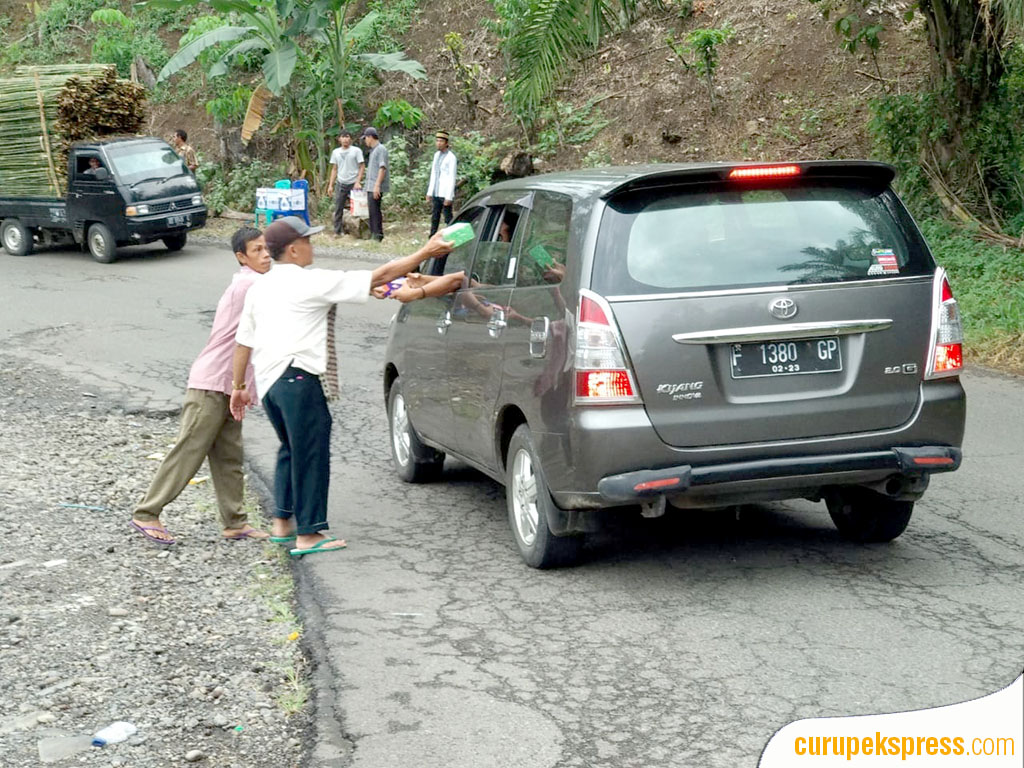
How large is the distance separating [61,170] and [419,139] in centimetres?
757

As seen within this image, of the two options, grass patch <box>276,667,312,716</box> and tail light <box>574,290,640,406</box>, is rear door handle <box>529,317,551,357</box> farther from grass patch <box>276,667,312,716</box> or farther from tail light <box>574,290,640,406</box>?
grass patch <box>276,667,312,716</box>

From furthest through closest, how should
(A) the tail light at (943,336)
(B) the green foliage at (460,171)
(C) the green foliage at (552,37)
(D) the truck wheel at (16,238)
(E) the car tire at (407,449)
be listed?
(B) the green foliage at (460,171), (D) the truck wheel at (16,238), (C) the green foliage at (552,37), (E) the car tire at (407,449), (A) the tail light at (943,336)

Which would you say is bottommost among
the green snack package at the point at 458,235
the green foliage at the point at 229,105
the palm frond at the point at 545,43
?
the green snack package at the point at 458,235

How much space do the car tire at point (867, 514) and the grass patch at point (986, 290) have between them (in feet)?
18.1

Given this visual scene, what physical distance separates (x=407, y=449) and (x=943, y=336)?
12.0 feet

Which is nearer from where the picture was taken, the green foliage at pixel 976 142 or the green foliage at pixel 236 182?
the green foliage at pixel 976 142

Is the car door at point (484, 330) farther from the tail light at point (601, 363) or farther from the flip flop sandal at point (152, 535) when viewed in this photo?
the flip flop sandal at point (152, 535)

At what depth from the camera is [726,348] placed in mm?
5652

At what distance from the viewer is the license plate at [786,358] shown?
5.67m

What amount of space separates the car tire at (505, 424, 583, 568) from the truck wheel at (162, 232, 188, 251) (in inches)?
673

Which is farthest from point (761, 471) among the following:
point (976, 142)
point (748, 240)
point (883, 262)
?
point (976, 142)

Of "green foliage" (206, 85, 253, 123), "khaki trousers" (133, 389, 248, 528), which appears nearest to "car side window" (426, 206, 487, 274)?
"khaki trousers" (133, 389, 248, 528)

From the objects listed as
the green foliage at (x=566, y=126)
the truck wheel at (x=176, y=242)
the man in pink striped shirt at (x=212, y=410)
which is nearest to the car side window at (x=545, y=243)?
the man in pink striped shirt at (x=212, y=410)

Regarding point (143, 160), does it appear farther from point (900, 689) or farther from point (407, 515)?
point (900, 689)
